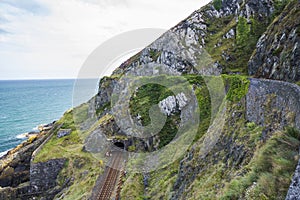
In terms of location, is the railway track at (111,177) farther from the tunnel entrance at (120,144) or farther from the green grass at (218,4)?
the green grass at (218,4)

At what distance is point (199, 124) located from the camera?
83.6ft

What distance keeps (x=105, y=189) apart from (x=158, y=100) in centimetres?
1568

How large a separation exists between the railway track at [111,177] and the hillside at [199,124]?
2.93 feet

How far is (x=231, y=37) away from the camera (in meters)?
54.2

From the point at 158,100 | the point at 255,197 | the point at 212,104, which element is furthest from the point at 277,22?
the point at 255,197

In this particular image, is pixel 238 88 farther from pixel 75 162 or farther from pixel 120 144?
pixel 75 162

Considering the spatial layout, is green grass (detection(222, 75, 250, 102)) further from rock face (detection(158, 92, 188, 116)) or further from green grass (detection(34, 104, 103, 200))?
green grass (detection(34, 104, 103, 200))

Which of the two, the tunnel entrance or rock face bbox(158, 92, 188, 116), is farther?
the tunnel entrance

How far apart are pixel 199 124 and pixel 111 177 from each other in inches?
473

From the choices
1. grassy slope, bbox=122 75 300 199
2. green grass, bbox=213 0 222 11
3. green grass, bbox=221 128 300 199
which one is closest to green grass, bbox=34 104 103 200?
grassy slope, bbox=122 75 300 199

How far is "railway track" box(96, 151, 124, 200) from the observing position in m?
23.6

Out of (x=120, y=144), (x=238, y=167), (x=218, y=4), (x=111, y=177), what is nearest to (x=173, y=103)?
(x=120, y=144)

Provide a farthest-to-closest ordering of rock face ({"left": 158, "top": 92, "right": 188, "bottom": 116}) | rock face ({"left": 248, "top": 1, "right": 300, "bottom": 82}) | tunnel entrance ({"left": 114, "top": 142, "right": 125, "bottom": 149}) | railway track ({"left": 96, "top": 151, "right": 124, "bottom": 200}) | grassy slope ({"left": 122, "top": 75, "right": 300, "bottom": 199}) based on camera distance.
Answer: tunnel entrance ({"left": 114, "top": 142, "right": 125, "bottom": 149})
rock face ({"left": 158, "top": 92, "right": 188, "bottom": 116})
railway track ({"left": 96, "top": 151, "right": 124, "bottom": 200})
rock face ({"left": 248, "top": 1, "right": 300, "bottom": 82})
grassy slope ({"left": 122, "top": 75, "right": 300, "bottom": 199})

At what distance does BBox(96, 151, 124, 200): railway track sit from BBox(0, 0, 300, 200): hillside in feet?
→ 2.93
